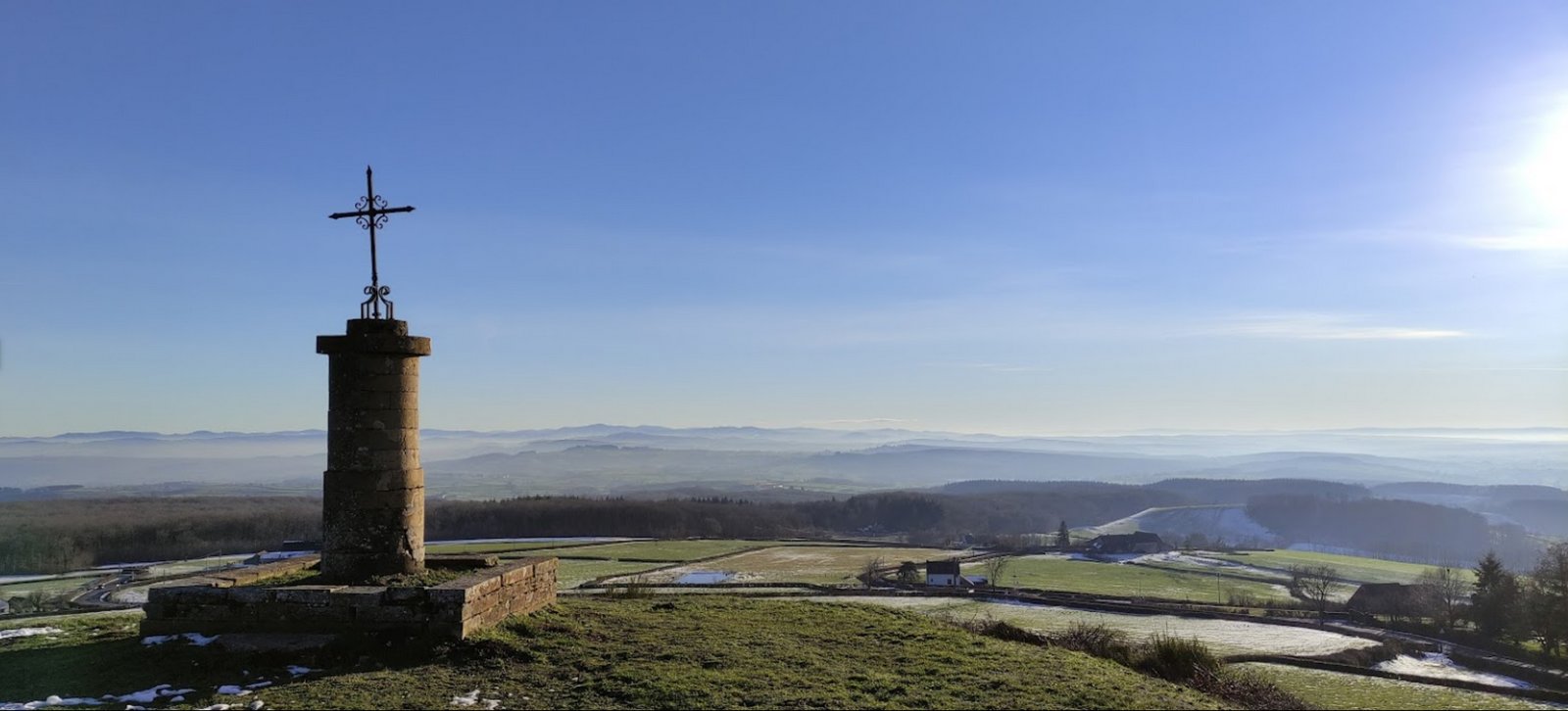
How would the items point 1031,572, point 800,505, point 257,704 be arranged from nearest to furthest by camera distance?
point 257,704 < point 1031,572 < point 800,505

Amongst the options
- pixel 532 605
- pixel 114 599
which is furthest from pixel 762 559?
pixel 532 605

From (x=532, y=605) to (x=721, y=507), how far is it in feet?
358

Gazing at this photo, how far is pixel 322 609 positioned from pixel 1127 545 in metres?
88.5

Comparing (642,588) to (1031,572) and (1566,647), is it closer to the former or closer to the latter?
(1566,647)

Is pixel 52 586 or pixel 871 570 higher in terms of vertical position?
pixel 52 586

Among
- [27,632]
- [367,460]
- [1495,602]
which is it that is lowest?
[1495,602]

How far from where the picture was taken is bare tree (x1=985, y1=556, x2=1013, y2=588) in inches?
2102

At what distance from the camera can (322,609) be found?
11148mm

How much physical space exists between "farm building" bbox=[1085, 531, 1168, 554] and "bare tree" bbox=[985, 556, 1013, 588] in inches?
710

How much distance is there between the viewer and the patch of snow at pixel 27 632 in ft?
40.8

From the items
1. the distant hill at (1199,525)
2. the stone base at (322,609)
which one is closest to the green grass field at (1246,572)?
the distant hill at (1199,525)

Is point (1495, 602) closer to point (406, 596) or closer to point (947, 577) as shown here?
point (947, 577)

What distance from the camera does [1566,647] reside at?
2848cm

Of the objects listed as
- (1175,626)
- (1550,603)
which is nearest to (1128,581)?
(1175,626)
